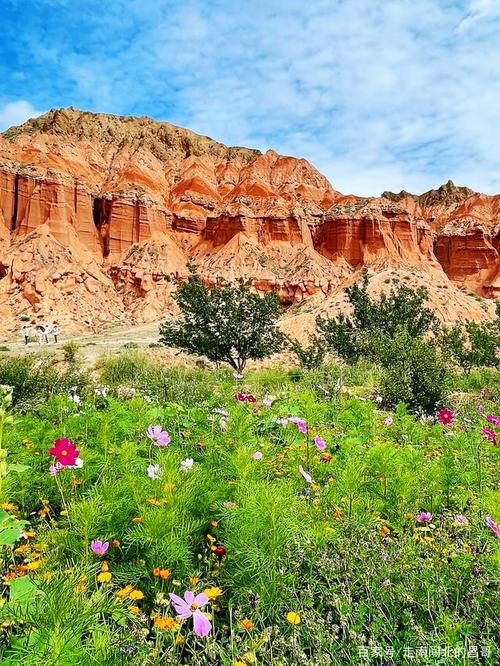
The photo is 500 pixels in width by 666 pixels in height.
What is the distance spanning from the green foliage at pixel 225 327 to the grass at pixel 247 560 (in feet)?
56.8

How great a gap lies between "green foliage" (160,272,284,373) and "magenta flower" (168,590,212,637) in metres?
19.1

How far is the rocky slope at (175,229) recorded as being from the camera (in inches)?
2122

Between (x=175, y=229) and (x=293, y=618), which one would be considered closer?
(x=293, y=618)

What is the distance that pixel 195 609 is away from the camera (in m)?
1.63

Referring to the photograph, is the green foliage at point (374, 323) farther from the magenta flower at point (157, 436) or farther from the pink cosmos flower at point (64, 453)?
the pink cosmos flower at point (64, 453)

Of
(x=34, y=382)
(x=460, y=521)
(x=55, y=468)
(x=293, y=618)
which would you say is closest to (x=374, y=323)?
(x=34, y=382)

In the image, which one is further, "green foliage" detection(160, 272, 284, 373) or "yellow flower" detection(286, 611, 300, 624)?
"green foliage" detection(160, 272, 284, 373)

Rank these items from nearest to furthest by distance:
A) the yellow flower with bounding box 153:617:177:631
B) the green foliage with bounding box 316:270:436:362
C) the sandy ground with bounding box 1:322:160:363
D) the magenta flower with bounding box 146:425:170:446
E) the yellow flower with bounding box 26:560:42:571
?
the yellow flower with bounding box 153:617:177:631, the yellow flower with bounding box 26:560:42:571, the magenta flower with bounding box 146:425:170:446, the green foliage with bounding box 316:270:436:362, the sandy ground with bounding box 1:322:160:363

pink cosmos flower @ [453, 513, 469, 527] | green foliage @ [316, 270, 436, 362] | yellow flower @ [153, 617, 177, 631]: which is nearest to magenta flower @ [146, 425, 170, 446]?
yellow flower @ [153, 617, 177, 631]

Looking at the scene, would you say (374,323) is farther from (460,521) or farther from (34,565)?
(34,565)

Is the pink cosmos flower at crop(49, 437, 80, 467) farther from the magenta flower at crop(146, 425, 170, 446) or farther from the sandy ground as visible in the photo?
the sandy ground

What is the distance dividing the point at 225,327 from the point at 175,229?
5556 cm

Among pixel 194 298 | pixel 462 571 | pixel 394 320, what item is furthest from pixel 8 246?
pixel 462 571

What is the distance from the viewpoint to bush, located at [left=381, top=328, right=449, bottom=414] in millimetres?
9625
